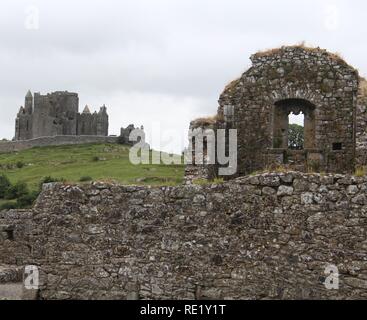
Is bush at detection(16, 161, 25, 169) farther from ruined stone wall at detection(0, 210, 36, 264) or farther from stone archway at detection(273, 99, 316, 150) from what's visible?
stone archway at detection(273, 99, 316, 150)

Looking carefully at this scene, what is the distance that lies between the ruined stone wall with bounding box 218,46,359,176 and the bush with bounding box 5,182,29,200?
5418 centimetres

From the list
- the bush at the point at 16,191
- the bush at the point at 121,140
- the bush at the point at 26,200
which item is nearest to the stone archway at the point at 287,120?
the bush at the point at 26,200

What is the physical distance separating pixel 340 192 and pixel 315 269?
127 cm

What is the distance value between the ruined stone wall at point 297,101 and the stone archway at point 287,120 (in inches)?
1.8

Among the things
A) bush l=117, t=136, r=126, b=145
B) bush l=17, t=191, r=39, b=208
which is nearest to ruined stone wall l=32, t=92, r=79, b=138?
bush l=117, t=136, r=126, b=145

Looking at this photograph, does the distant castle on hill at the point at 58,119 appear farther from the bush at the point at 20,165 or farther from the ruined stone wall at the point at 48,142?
the bush at the point at 20,165

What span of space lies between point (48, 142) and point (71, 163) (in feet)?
126

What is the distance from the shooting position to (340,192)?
1048 centimetres

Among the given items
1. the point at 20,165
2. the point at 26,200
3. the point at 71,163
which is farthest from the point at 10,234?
the point at 20,165

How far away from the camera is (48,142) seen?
13288 centimetres

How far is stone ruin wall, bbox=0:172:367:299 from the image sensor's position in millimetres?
10484

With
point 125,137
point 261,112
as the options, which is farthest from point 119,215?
point 125,137

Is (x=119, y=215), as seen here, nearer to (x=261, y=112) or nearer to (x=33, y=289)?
(x=33, y=289)

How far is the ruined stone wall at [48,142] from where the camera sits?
12938 centimetres
